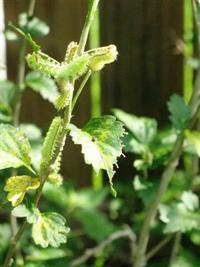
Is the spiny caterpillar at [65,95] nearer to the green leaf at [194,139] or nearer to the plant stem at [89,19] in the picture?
the plant stem at [89,19]

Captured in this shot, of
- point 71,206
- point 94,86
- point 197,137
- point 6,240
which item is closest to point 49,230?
point 197,137

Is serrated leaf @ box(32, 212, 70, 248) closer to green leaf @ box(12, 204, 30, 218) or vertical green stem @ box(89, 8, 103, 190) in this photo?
green leaf @ box(12, 204, 30, 218)

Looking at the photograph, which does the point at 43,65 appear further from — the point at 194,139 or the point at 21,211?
the point at 194,139

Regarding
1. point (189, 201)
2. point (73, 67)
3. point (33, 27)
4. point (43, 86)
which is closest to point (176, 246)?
point (189, 201)

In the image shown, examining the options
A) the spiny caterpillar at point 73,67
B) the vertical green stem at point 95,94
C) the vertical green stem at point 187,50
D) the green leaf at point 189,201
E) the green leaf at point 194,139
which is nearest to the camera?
the spiny caterpillar at point 73,67

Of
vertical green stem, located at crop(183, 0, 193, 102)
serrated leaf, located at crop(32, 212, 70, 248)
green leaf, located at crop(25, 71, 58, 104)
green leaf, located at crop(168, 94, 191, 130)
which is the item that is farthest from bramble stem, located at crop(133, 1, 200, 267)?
vertical green stem, located at crop(183, 0, 193, 102)

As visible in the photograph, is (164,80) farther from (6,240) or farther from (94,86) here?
(6,240)

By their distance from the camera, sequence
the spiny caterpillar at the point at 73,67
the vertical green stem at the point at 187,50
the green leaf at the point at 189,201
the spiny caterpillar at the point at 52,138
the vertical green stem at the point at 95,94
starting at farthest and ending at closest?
1. the vertical green stem at the point at 95,94
2. the vertical green stem at the point at 187,50
3. the green leaf at the point at 189,201
4. the spiny caterpillar at the point at 52,138
5. the spiny caterpillar at the point at 73,67

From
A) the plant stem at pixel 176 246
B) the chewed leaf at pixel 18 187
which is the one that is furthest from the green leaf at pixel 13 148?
the plant stem at pixel 176 246
